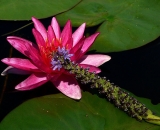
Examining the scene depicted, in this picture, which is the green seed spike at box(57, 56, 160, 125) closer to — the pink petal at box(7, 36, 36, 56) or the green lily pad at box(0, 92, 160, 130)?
the green lily pad at box(0, 92, 160, 130)

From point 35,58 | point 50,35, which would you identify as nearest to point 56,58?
point 35,58

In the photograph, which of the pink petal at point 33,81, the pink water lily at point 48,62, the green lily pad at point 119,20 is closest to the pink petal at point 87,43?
the pink water lily at point 48,62

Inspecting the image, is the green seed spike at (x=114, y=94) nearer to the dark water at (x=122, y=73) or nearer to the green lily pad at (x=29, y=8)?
the dark water at (x=122, y=73)

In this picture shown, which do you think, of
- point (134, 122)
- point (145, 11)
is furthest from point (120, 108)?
point (145, 11)

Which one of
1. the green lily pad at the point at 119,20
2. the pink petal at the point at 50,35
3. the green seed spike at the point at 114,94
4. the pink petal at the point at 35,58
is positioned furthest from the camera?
the green lily pad at the point at 119,20

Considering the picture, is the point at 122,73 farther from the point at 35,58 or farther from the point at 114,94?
the point at 35,58

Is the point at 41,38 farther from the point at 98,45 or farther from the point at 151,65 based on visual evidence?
the point at 151,65
